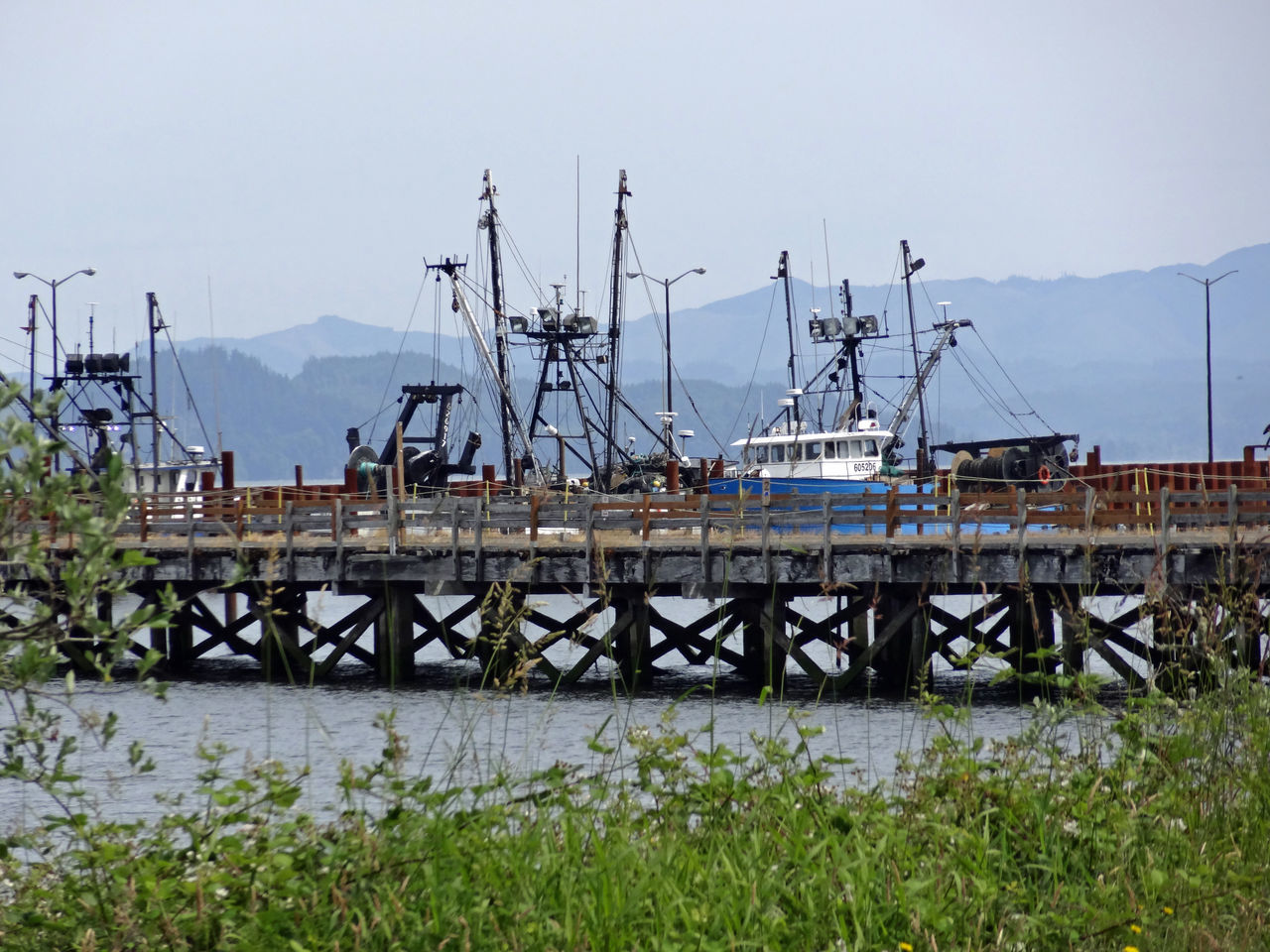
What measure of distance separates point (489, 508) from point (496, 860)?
848 inches

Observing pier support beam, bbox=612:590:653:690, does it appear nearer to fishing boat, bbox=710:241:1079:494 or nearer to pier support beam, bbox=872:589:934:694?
pier support beam, bbox=872:589:934:694

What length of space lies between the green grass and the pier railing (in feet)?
45.0

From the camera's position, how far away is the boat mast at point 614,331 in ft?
169

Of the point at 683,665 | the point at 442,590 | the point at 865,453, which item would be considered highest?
the point at 865,453

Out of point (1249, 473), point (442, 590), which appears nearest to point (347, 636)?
point (442, 590)

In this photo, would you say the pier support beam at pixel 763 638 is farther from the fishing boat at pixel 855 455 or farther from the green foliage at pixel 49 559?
the green foliage at pixel 49 559

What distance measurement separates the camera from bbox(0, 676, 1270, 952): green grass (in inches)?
183

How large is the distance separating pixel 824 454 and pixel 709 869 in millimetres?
36617

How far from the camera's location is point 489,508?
86.5ft

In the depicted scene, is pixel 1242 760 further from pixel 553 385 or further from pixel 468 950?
pixel 553 385

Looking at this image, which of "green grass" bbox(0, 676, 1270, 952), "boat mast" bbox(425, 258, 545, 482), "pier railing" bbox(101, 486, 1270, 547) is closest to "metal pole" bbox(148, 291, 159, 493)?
→ "boat mast" bbox(425, 258, 545, 482)

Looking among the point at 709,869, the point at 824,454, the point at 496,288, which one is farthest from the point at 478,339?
the point at 709,869

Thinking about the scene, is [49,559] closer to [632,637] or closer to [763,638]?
[632,637]

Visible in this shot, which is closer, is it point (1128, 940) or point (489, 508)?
point (1128, 940)
